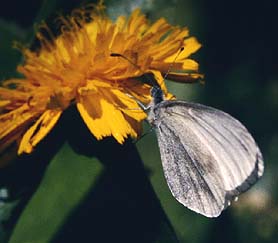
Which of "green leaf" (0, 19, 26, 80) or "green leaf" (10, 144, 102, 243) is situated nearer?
"green leaf" (10, 144, 102, 243)

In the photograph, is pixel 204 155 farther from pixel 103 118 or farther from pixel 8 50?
pixel 8 50

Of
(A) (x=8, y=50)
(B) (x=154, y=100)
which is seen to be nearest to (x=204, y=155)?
(B) (x=154, y=100)

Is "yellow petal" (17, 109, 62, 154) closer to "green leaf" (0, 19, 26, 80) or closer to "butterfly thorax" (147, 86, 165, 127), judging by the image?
"butterfly thorax" (147, 86, 165, 127)

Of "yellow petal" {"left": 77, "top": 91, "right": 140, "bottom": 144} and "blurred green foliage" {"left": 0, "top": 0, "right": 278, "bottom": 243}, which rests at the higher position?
"yellow petal" {"left": 77, "top": 91, "right": 140, "bottom": 144}

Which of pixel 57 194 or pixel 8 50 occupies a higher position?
pixel 8 50

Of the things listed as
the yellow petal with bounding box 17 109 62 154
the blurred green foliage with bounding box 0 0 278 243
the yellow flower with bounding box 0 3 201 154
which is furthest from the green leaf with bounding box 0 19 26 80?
the yellow petal with bounding box 17 109 62 154

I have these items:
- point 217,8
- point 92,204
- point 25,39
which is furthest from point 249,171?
point 217,8

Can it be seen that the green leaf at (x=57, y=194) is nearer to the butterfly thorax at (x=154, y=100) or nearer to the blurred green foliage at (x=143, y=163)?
the blurred green foliage at (x=143, y=163)
